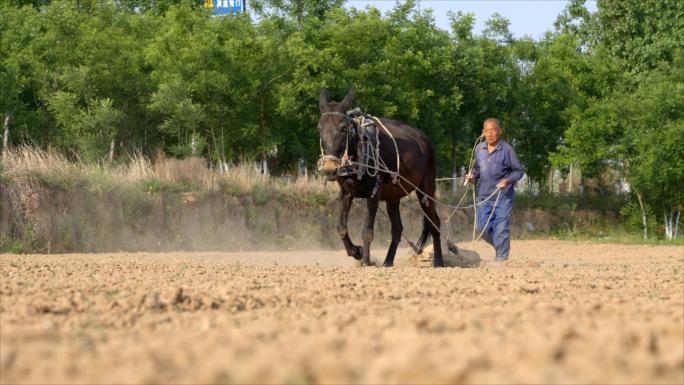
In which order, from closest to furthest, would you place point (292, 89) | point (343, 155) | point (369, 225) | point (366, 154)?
point (343, 155), point (366, 154), point (369, 225), point (292, 89)

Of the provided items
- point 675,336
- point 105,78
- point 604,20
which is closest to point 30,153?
point 105,78

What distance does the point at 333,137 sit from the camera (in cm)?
1509

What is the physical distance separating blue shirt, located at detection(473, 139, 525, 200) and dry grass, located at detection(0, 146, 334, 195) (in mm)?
9240

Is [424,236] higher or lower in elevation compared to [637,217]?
lower

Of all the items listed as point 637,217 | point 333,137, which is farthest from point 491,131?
point 637,217

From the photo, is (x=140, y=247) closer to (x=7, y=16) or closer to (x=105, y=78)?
(x=105, y=78)

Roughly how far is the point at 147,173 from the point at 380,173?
950cm

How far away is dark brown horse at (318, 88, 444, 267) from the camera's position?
15133 millimetres

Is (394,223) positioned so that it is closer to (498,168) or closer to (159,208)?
(498,168)

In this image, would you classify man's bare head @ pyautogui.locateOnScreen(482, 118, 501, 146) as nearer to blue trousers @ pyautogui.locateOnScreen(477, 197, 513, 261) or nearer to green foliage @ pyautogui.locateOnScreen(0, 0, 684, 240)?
blue trousers @ pyautogui.locateOnScreen(477, 197, 513, 261)

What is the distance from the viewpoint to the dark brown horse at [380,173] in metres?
15.1

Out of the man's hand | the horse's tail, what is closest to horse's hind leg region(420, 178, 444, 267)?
the horse's tail

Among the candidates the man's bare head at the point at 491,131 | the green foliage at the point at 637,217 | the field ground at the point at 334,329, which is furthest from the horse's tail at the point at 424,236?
the green foliage at the point at 637,217

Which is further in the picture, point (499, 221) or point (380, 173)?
point (499, 221)
